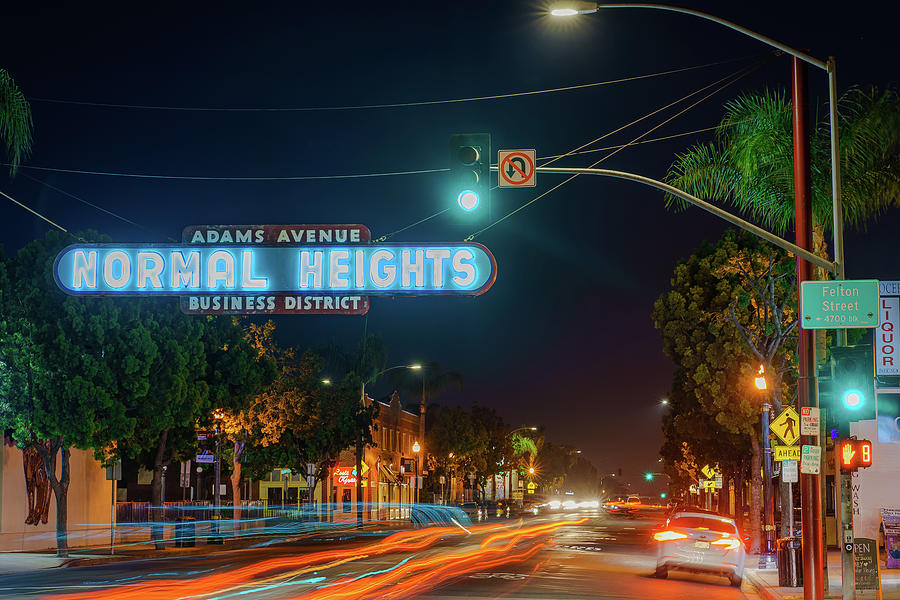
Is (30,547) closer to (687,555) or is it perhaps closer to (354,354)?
(687,555)

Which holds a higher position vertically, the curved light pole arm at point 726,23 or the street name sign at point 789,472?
the curved light pole arm at point 726,23

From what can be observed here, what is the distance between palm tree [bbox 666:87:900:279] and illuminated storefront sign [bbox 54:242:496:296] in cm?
680

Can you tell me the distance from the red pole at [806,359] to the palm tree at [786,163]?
5.19 metres

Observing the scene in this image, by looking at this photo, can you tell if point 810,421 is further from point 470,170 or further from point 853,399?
point 470,170

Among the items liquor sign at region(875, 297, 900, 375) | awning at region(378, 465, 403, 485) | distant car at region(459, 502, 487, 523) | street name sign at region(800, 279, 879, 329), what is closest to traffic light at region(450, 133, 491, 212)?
street name sign at region(800, 279, 879, 329)

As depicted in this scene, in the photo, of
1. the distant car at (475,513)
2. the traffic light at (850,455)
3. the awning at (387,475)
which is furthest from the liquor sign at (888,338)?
the awning at (387,475)

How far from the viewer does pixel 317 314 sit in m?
19.4

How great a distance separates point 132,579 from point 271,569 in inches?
150

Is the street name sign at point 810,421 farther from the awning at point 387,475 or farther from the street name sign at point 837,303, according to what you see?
the awning at point 387,475

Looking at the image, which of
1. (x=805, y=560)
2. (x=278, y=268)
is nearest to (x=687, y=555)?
(x=805, y=560)

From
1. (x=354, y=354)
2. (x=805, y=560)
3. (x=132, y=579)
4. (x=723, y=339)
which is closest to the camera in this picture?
(x=805, y=560)

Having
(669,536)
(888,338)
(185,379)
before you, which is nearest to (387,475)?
(185,379)

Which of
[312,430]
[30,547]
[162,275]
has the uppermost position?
[162,275]

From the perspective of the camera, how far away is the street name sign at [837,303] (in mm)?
16312
